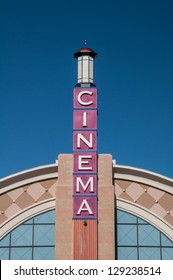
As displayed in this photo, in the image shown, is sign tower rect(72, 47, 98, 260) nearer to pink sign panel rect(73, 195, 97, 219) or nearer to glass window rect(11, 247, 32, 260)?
pink sign panel rect(73, 195, 97, 219)

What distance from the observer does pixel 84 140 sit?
125 ft

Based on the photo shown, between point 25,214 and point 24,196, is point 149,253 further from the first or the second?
point 24,196

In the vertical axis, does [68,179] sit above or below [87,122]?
below

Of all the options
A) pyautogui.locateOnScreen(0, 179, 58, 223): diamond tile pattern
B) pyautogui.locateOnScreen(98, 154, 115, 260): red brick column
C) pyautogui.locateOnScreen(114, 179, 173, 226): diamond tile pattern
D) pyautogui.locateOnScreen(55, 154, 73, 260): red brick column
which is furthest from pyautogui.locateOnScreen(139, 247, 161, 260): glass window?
pyautogui.locateOnScreen(0, 179, 58, 223): diamond tile pattern

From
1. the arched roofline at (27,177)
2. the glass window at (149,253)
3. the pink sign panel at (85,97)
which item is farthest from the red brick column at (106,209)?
the pink sign panel at (85,97)

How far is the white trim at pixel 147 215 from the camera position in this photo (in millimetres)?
38906

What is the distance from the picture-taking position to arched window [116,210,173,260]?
38.2 meters

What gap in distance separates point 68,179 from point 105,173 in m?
2.38

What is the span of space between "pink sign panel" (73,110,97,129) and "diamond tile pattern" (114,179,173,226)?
4159mm

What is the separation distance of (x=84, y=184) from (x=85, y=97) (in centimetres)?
549

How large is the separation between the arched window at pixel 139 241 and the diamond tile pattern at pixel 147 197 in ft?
3.26

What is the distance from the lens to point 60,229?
3800 cm
